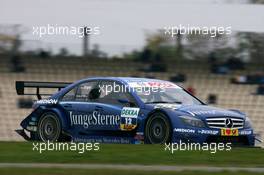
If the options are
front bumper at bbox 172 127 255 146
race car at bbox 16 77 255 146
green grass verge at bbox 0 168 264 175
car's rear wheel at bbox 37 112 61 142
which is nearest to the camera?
green grass verge at bbox 0 168 264 175

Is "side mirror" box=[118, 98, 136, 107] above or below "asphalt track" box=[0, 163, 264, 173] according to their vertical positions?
above

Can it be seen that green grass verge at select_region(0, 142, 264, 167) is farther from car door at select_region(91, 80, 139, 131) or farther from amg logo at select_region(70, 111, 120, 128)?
amg logo at select_region(70, 111, 120, 128)

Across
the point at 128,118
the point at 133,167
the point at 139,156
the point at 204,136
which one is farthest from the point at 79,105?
the point at 133,167

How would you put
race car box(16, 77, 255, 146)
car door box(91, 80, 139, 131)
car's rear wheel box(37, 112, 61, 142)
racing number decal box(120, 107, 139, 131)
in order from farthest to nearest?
1. car's rear wheel box(37, 112, 61, 142)
2. car door box(91, 80, 139, 131)
3. racing number decal box(120, 107, 139, 131)
4. race car box(16, 77, 255, 146)

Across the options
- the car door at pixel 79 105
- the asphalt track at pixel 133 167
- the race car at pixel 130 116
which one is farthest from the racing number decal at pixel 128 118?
the asphalt track at pixel 133 167

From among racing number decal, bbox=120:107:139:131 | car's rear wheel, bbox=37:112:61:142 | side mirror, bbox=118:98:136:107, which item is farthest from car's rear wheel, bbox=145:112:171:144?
car's rear wheel, bbox=37:112:61:142

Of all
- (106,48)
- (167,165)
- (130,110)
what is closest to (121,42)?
(106,48)

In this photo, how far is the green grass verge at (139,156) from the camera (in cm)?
1120

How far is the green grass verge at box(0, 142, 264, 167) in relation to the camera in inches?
441

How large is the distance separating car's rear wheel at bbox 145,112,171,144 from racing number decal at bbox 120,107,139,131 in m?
0.30

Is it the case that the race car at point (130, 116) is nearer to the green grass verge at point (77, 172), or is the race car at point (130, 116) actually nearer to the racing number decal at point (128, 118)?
the racing number decal at point (128, 118)

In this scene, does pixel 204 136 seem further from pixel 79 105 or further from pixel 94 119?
pixel 79 105

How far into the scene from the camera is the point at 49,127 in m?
14.9

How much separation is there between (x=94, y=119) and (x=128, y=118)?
30.8 inches
